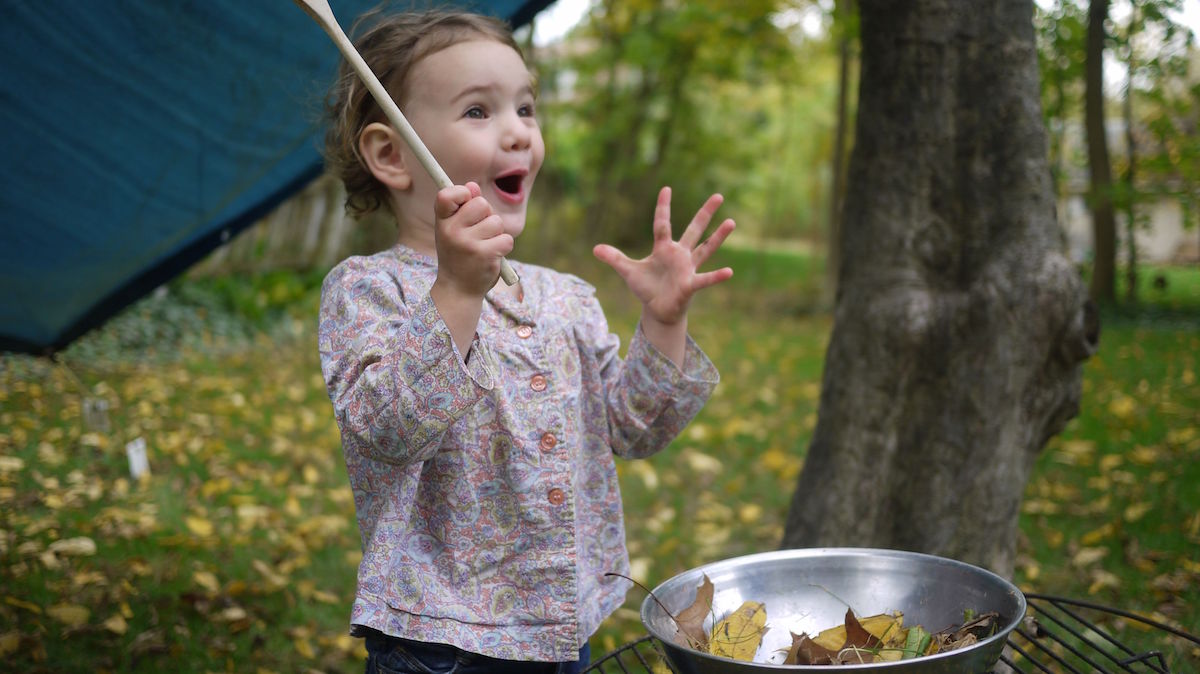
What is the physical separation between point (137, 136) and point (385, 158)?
141cm

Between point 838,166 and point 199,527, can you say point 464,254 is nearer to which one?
point 199,527

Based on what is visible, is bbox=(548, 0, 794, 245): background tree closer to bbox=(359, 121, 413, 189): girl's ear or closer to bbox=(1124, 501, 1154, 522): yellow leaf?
bbox=(1124, 501, 1154, 522): yellow leaf

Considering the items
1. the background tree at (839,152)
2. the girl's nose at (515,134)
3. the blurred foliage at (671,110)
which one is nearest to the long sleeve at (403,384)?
the girl's nose at (515,134)

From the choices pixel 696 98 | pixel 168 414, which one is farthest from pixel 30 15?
pixel 696 98

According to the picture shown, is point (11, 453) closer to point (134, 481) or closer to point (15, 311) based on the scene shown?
point (134, 481)

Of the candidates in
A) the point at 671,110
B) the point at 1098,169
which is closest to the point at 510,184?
the point at 1098,169

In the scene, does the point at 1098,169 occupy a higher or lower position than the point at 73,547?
higher

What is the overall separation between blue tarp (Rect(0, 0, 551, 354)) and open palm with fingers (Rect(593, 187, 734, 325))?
1.16 metres

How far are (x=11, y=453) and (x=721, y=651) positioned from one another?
3.67 m

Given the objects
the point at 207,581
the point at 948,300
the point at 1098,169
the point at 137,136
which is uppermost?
the point at 1098,169

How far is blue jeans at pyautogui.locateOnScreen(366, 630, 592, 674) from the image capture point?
1.61 meters

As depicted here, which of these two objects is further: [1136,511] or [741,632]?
[1136,511]

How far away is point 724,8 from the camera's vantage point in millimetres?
11367

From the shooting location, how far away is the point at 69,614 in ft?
9.48
